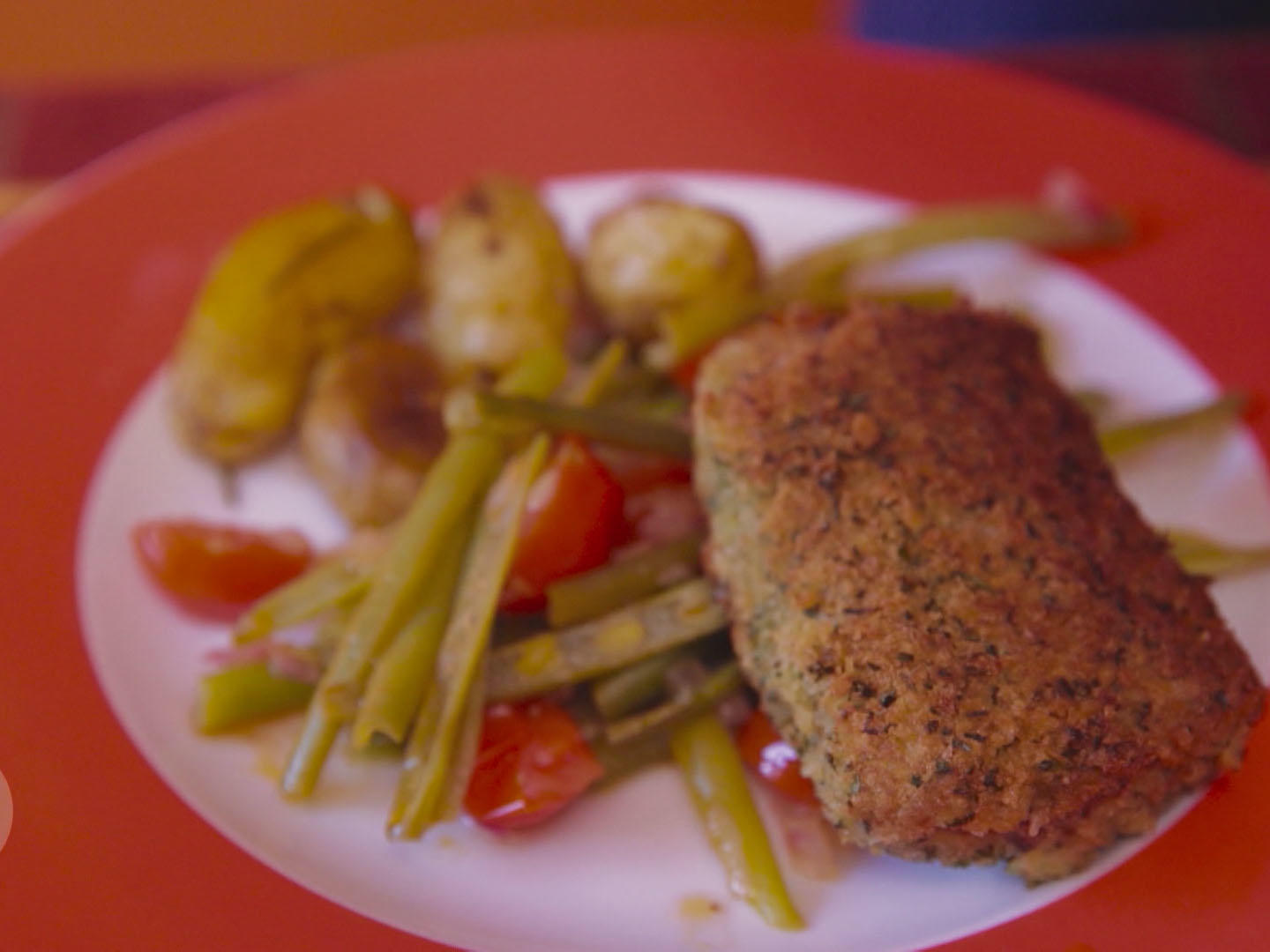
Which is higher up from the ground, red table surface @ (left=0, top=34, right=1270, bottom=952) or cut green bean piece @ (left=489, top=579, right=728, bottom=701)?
red table surface @ (left=0, top=34, right=1270, bottom=952)

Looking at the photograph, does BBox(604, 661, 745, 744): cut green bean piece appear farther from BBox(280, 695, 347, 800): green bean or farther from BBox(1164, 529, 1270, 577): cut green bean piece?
BBox(1164, 529, 1270, 577): cut green bean piece

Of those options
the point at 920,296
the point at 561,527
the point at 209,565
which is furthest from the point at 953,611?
the point at 209,565

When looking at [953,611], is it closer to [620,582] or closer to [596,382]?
[620,582]

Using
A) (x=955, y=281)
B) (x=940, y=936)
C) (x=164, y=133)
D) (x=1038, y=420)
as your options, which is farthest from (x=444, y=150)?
(x=940, y=936)

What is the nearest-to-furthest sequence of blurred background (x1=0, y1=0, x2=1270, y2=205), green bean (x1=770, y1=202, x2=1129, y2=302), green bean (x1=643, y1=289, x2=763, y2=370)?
green bean (x1=643, y1=289, x2=763, y2=370) < green bean (x1=770, y1=202, x2=1129, y2=302) < blurred background (x1=0, y1=0, x2=1270, y2=205)

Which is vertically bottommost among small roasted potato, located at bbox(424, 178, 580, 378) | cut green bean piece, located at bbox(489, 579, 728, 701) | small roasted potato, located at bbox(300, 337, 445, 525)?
cut green bean piece, located at bbox(489, 579, 728, 701)

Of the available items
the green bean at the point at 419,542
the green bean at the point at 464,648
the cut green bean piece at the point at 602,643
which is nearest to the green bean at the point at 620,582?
the cut green bean piece at the point at 602,643

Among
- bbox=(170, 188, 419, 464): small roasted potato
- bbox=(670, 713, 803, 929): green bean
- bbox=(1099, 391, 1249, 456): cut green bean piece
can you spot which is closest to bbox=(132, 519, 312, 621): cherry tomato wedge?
bbox=(170, 188, 419, 464): small roasted potato
